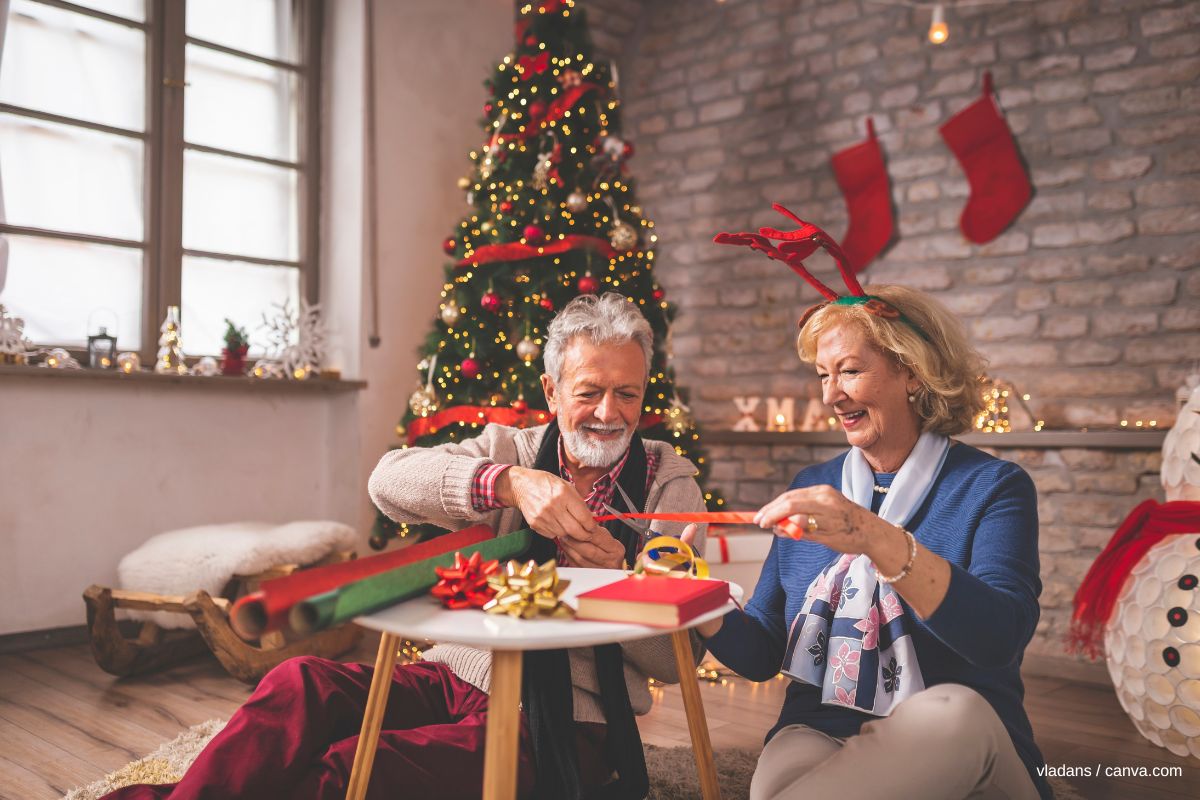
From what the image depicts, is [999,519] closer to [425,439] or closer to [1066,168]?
[425,439]

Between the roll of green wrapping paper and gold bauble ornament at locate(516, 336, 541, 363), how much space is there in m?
1.98

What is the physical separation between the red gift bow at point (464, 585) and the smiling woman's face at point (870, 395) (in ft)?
2.30

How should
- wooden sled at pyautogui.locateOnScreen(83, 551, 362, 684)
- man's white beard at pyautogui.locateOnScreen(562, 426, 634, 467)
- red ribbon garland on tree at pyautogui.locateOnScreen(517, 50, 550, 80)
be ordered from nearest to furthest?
man's white beard at pyautogui.locateOnScreen(562, 426, 634, 467) → wooden sled at pyautogui.locateOnScreen(83, 551, 362, 684) → red ribbon garland on tree at pyautogui.locateOnScreen(517, 50, 550, 80)

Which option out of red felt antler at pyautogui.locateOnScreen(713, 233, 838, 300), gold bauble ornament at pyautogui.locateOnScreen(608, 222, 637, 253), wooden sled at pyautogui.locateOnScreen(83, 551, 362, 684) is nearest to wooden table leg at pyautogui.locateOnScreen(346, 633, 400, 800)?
red felt antler at pyautogui.locateOnScreen(713, 233, 838, 300)

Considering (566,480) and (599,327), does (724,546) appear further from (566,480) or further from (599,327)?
(599,327)

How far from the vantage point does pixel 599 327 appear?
1.79m

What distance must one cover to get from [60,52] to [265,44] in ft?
2.85

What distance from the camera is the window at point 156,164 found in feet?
11.6

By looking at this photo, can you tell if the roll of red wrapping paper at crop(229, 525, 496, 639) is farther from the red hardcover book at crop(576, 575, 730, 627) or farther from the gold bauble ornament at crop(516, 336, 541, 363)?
the gold bauble ornament at crop(516, 336, 541, 363)

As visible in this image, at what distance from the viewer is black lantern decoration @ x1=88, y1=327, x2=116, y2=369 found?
351 centimetres

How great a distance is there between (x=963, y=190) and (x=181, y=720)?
3570mm

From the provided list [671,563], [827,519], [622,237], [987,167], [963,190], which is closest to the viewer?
[827,519]

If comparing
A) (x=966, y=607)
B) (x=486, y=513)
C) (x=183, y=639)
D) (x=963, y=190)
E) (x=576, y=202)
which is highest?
(x=963, y=190)

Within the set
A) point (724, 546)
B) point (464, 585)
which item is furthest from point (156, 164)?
point (464, 585)
